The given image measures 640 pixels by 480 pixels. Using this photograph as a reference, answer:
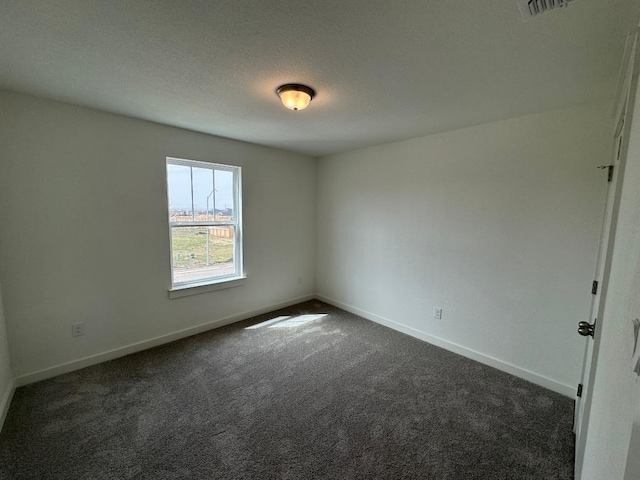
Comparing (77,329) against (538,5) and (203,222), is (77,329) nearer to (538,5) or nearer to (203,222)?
(203,222)

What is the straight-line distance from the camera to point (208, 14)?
1.23 metres

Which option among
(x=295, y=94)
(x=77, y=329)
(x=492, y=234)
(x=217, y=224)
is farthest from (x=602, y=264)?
(x=77, y=329)

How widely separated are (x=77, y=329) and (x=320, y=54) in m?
3.02

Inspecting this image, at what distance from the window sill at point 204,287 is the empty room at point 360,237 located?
0.03 meters

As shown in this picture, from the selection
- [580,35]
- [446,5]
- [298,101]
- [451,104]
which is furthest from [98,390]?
[580,35]

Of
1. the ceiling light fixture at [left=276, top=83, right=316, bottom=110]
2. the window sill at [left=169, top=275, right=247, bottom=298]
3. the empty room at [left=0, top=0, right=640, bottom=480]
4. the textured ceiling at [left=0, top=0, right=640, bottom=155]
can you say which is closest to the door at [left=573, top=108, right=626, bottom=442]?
the empty room at [left=0, top=0, right=640, bottom=480]

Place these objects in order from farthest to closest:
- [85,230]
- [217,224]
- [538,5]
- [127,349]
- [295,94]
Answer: [217,224] → [127,349] → [85,230] → [295,94] → [538,5]

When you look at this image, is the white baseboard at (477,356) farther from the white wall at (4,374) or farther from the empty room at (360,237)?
the white wall at (4,374)

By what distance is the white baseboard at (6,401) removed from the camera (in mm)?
1831

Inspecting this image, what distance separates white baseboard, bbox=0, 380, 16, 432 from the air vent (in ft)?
11.9

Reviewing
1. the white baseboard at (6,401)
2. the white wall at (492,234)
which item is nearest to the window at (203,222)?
the white baseboard at (6,401)

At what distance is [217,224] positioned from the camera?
3.34 m

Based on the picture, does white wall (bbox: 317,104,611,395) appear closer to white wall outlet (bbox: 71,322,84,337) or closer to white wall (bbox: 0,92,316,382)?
white wall (bbox: 0,92,316,382)

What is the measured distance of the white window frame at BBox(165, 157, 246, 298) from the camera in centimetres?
299
